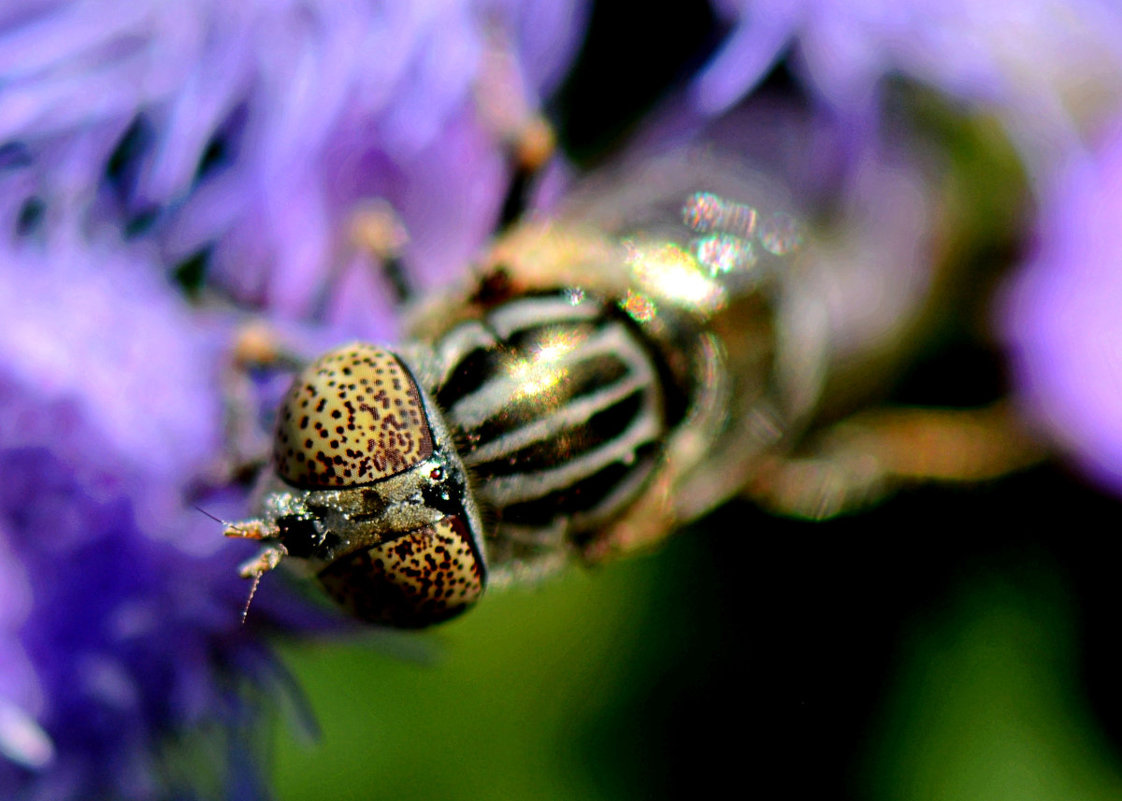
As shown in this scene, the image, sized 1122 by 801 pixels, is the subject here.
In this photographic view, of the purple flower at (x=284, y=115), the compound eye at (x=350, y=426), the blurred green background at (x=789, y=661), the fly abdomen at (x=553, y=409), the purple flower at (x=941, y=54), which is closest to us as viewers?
the compound eye at (x=350, y=426)

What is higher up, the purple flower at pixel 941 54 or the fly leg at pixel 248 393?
the purple flower at pixel 941 54

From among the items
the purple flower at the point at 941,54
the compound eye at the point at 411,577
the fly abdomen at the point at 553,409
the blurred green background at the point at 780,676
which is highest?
the purple flower at the point at 941,54

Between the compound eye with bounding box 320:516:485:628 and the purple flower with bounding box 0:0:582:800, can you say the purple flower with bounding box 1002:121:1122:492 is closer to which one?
the purple flower with bounding box 0:0:582:800

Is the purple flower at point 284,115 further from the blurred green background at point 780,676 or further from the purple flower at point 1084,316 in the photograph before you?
the purple flower at point 1084,316

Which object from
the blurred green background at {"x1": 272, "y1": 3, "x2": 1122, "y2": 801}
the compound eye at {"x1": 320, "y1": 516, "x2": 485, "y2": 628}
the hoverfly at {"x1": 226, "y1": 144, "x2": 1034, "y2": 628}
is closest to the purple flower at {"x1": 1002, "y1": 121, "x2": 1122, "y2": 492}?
the blurred green background at {"x1": 272, "y1": 3, "x2": 1122, "y2": 801}

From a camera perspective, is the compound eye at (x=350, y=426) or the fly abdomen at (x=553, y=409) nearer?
the compound eye at (x=350, y=426)

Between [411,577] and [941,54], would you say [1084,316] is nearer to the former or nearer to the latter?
[941,54]

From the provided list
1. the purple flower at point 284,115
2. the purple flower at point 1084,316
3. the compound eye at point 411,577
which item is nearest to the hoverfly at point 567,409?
the compound eye at point 411,577
